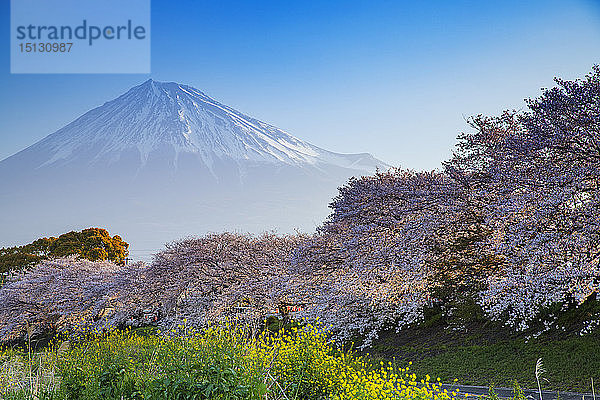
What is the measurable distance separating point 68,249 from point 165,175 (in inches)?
764

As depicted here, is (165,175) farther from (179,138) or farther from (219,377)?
(219,377)

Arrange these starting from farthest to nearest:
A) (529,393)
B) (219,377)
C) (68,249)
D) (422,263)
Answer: (68,249), (422,263), (529,393), (219,377)

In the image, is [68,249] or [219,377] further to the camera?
[68,249]

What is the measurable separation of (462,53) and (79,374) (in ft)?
44.3

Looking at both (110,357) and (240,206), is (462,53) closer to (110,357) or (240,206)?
(110,357)

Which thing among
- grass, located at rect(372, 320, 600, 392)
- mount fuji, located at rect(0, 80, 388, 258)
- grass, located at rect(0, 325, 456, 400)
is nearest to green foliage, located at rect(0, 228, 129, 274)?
mount fuji, located at rect(0, 80, 388, 258)

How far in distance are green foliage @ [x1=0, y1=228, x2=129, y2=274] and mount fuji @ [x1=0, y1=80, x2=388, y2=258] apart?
623 centimetres

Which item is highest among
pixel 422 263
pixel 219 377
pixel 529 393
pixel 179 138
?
pixel 179 138

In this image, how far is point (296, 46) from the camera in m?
20.6

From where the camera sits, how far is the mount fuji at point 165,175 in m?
38.0

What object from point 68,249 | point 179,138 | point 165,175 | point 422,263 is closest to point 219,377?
point 422,263

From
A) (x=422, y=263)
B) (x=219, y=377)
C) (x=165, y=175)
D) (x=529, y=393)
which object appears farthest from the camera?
(x=165, y=175)

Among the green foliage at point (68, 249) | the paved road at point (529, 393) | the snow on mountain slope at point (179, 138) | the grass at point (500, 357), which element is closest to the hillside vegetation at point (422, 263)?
the grass at point (500, 357)

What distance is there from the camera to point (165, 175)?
1706 inches
